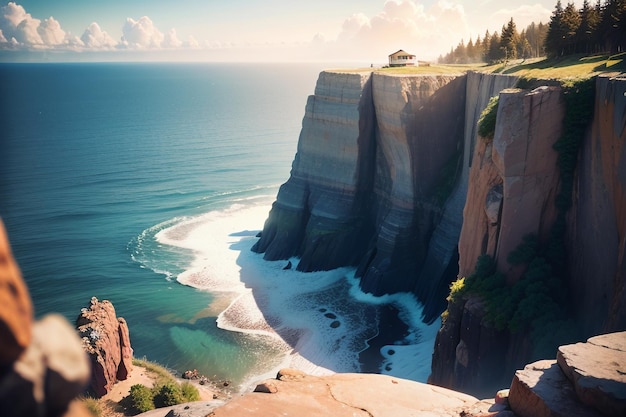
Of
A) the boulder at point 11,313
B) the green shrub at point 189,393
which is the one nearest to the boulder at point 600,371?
A: the boulder at point 11,313

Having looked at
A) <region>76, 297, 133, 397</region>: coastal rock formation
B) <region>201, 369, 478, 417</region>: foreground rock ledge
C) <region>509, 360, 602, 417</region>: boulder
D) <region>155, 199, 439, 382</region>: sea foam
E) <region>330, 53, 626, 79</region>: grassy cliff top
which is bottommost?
<region>155, 199, 439, 382</region>: sea foam

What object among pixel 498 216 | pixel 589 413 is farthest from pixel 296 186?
pixel 589 413

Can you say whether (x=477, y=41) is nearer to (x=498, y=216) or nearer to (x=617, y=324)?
(x=498, y=216)

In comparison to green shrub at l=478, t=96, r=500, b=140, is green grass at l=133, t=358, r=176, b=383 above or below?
below

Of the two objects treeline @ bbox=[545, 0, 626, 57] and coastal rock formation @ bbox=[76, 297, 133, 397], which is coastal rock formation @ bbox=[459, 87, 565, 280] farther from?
coastal rock formation @ bbox=[76, 297, 133, 397]

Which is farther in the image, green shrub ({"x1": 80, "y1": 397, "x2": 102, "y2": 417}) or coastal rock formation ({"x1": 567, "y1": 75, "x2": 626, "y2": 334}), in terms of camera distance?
green shrub ({"x1": 80, "y1": 397, "x2": 102, "y2": 417})

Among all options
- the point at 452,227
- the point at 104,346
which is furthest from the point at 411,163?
the point at 104,346

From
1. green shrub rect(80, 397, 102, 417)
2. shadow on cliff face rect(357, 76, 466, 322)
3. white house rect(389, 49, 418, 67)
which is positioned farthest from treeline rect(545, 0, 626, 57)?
green shrub rect(80, 397, 102, 417)
